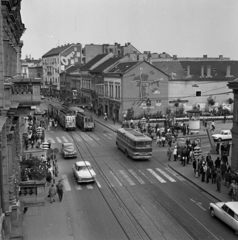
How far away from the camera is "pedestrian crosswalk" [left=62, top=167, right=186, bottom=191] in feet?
84.6

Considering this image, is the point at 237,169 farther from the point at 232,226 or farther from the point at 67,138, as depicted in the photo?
the point at 67,138

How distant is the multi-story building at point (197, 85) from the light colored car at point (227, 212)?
42905 mm

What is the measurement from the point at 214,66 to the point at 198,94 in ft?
26.9

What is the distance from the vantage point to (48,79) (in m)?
127

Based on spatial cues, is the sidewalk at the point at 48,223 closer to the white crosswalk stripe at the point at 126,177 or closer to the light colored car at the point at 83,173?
the light colored car at the point at 83,173

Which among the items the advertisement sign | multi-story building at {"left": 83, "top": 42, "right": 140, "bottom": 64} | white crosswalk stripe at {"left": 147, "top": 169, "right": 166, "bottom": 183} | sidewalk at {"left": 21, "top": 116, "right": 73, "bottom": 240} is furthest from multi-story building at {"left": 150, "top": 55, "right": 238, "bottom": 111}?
the advertisement sign

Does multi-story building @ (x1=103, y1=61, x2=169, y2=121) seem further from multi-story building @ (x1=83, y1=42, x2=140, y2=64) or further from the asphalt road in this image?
multi-story building @ (x1=83, y1=42, x2=140, y2=64)

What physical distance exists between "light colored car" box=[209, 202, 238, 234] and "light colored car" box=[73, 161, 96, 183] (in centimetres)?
910

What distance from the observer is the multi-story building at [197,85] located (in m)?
62.2

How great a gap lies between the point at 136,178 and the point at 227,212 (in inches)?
388

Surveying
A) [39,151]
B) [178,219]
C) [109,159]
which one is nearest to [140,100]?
[109,159]

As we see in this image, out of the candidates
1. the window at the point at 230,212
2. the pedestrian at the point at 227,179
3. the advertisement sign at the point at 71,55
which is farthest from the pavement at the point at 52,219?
the advertisement sign at the point at 71,55

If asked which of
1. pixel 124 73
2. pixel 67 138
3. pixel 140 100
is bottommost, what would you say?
pixel 67 138

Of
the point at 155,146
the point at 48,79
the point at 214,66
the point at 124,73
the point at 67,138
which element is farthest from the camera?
the point at 48,79
